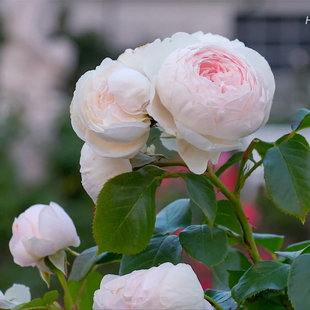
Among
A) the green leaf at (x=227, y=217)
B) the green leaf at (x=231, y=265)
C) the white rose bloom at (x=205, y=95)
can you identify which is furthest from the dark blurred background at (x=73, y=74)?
the white rose bloom at (x=205, y=95)

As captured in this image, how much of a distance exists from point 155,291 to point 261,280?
0.34 feet

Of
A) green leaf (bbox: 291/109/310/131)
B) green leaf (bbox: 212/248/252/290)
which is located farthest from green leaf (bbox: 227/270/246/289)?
green leaf (bbox: 291/109/310/131)

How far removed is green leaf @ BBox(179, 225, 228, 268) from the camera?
1.19 feet

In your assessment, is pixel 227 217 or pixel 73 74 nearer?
pixel 227 217

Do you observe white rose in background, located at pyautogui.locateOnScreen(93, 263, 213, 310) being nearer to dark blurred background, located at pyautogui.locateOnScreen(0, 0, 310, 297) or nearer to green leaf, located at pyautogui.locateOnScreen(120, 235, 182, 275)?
green leaf, located at pyautogui.locateOnScreen(120, 235, 182, 275)

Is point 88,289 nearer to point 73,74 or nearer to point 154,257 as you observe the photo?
point 154,257

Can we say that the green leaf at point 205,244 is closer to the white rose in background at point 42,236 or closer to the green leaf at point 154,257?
the green leaf at point 154,257

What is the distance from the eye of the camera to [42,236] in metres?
0.44

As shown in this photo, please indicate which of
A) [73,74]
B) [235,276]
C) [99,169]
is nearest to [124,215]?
[99,169]

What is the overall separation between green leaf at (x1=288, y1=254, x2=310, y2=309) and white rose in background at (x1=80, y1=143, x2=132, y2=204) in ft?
0.44

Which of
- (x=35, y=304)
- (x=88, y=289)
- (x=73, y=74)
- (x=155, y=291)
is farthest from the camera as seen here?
(x=73, y=74)

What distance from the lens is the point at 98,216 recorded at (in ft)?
1.13

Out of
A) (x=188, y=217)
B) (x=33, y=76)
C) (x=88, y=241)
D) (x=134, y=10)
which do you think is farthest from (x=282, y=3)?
(x=188, y=217)

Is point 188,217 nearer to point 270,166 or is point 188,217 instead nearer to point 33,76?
point 270,166
